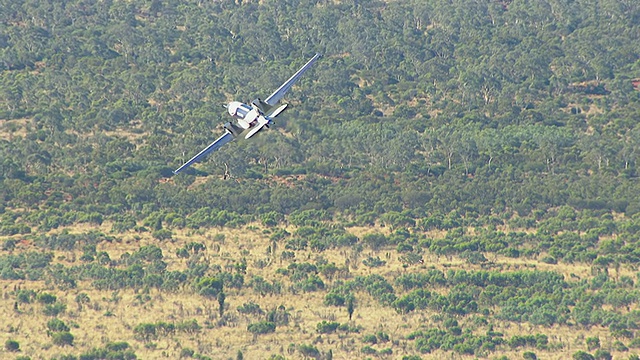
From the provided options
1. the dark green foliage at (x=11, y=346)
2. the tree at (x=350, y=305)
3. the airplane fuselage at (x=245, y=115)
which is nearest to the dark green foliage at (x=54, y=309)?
the dark green foliage at (x=11, y=346)

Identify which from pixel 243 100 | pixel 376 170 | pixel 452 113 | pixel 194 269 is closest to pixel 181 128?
pixel 243 100

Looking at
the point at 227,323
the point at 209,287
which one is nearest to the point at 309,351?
the point at 227,323

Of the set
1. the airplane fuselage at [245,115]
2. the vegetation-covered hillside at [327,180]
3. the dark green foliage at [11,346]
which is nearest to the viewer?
the airplane fuselage at [245,115]

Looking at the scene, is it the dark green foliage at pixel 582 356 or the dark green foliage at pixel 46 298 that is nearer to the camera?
the dark green foliage at pixel 582 356

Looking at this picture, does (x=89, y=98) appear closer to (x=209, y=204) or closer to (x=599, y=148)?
(x=209, y=204)

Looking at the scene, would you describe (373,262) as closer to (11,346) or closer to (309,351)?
(309,351)

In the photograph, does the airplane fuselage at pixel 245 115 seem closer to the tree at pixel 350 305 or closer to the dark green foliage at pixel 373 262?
the tree at pixel 350 305

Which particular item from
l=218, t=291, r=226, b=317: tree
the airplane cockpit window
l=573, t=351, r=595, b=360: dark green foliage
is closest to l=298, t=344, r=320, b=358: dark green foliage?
l=218, t=291, r=226, b=317: tree

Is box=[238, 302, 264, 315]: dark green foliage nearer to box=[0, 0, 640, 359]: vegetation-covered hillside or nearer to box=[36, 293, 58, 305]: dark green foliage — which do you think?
box=[0, 0, 640, 359]: vegetation-covered hillside
